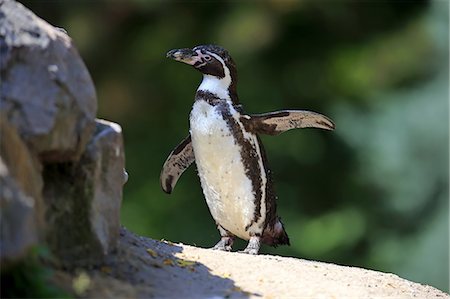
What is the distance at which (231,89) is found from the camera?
6055mm

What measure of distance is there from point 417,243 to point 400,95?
1.49 m

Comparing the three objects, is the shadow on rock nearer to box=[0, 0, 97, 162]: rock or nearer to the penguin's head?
box=[0, 0, 97, 162]: rock

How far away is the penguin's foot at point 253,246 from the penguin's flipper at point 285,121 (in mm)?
521

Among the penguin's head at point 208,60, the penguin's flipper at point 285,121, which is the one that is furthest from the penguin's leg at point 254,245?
the penguin's head at point 208,60

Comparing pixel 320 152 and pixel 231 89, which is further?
pixel 320 152

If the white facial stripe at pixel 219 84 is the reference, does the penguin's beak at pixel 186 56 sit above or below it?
above

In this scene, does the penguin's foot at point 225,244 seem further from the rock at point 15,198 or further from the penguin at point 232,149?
the rock at point 15,198

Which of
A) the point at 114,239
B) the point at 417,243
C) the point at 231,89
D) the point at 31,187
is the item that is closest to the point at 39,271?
the point at 31,187

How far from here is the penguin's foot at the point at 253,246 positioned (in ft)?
19.3

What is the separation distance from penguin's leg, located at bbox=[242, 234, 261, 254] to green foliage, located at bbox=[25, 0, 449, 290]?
555cm

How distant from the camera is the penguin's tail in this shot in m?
6.08

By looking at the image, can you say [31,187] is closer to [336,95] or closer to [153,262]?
[153,262]

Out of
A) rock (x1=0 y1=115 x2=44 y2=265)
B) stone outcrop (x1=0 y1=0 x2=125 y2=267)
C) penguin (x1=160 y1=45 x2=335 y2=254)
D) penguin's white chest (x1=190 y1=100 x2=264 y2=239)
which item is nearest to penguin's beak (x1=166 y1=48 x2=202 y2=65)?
penguin (x1=160 y1=45 x2=335 y2=254)

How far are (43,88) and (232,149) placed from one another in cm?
185
